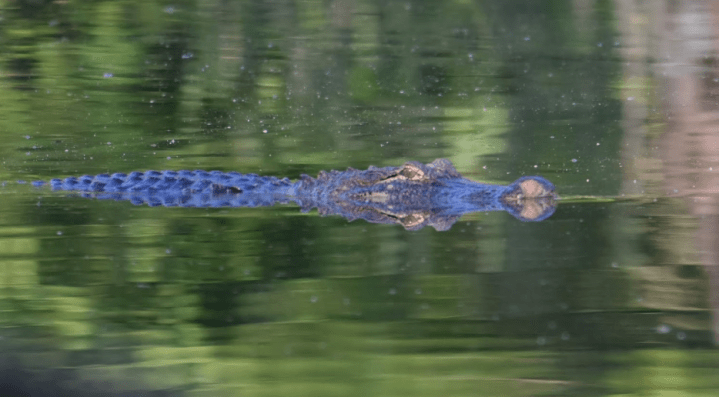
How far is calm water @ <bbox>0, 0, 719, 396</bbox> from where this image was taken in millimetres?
3436

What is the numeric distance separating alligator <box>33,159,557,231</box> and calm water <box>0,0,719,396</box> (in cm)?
24

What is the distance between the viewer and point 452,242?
5117mm

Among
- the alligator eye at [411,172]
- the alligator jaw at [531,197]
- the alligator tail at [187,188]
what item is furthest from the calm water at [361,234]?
the alligator eye at [411,172]

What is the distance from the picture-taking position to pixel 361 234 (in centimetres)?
541

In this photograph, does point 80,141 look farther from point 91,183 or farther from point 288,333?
point 288,333

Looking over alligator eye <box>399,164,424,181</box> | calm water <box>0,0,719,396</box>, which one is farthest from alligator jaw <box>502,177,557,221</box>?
alligator eye <box>399,164,424,181</box>

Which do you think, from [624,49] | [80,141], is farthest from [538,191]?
[624,49]

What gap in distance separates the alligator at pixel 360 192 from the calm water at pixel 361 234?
0.24 m

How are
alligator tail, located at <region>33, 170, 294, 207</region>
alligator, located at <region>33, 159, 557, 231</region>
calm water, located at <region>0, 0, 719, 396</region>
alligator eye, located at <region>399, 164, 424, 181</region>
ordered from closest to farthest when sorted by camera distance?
1. calm water, located at <region>0, 0, 719, 396</region>
2. alligator, located at <region>33, 159, 557, 231</region>
3. alligator eye, located at <region>399, 164, 424, 181</region>
4. alligator tail, located at <region>33, 170, 294, 207</region>

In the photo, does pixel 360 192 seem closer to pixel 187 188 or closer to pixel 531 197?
pixel 531 197

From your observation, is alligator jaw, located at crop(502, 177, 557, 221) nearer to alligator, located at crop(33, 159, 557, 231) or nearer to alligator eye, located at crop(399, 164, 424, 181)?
alligator, located at crop(33, 159, 557, 231)

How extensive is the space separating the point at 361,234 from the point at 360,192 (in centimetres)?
123

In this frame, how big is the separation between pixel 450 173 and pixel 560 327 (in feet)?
9.21

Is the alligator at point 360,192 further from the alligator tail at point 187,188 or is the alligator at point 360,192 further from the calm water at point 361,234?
the calm water at point 361,234
